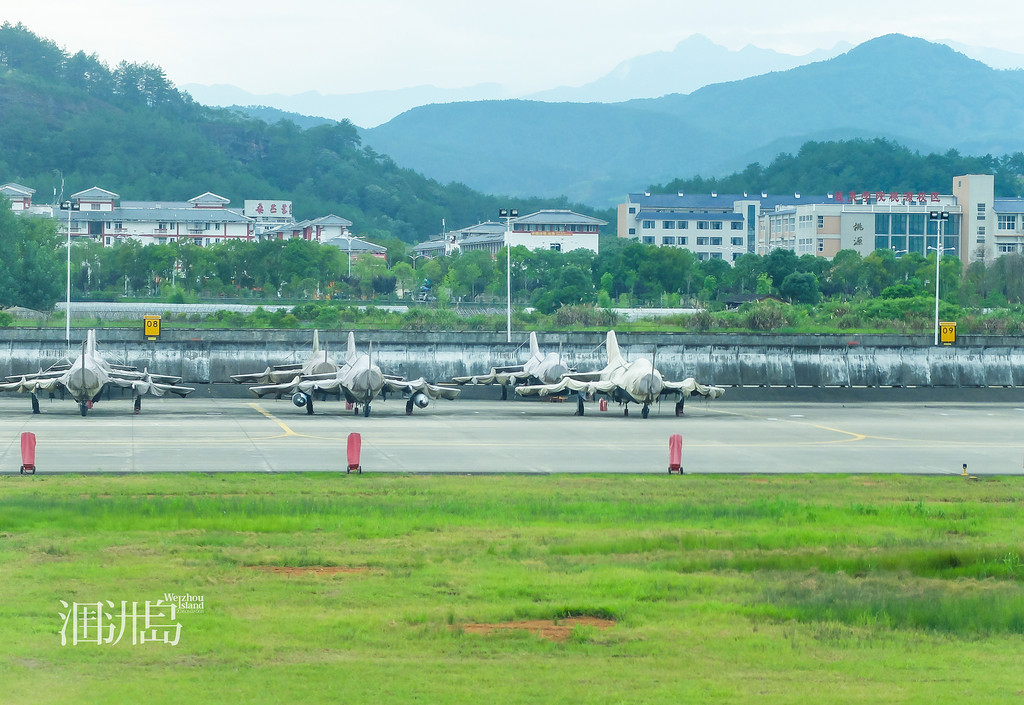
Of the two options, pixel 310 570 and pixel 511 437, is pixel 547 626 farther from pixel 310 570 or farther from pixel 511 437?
pixel 511 437

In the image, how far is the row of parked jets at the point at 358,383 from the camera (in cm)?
4612

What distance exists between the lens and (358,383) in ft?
152

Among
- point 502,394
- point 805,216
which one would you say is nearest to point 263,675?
point 502,394

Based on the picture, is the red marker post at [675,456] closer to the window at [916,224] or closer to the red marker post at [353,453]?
the red marker post at [353,453]

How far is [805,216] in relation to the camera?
613 ft

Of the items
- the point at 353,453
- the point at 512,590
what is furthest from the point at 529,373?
the point at 512,590

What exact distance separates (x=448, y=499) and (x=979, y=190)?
17571 centimetres

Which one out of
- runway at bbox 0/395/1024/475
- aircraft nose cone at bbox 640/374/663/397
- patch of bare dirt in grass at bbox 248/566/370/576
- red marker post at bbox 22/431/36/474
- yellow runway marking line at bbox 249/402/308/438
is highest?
aircraft nose cone at bbox 640/374/663/397

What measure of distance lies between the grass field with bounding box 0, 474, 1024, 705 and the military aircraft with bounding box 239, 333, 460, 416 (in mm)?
19387

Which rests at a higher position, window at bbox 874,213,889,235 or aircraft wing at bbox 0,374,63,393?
window at bbox 874,213,889,235

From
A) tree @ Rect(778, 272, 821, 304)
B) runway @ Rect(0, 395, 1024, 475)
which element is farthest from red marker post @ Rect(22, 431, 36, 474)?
tree @ Rect(778, 272, 821, 304)

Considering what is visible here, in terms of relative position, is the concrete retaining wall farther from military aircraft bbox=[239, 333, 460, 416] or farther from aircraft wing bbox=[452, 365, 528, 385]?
military aircraft bbox=[239, 333, 460, 416]

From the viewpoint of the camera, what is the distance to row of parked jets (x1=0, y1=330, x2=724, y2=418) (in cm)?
4612

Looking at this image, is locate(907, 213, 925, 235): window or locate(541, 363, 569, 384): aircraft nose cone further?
locate(907, 213, 925, 235): window
